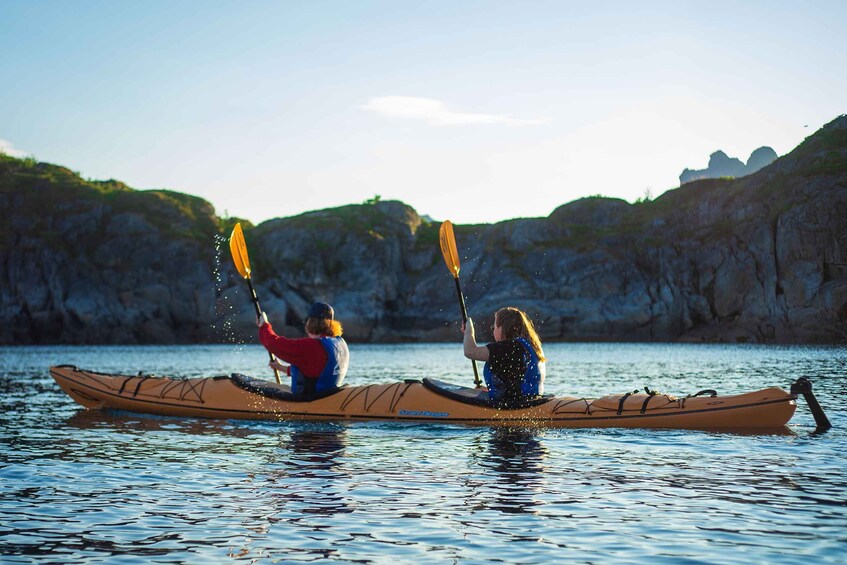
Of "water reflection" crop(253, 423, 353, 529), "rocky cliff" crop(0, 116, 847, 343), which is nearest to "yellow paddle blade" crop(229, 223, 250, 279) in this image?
"water reflection" crop(253, 423, 353, 529)

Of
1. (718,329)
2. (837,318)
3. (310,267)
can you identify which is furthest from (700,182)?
(310,267)

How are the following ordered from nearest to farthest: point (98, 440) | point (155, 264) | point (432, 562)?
point (432, 562), point (98, 440), point (155, 264)

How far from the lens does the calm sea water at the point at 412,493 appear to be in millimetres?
6266

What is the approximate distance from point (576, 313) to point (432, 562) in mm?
63121

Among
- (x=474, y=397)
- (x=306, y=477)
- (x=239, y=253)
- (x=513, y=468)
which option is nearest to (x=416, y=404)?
(x=474, y=397)

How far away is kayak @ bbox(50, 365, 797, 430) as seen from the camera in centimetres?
1261

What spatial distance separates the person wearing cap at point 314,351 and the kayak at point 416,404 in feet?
0.76

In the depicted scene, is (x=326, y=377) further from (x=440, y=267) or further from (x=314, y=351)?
(x=440, y=267)

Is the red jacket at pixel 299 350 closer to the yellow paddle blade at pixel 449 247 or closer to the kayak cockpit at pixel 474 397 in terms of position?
the kayak cockpit at pixel 474 397

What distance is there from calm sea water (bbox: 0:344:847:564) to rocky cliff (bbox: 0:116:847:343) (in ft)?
167

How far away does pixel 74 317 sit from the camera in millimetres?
67750

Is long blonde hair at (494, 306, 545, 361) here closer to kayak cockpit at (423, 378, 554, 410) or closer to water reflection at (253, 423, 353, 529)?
kayak cockpit at (423, 378, 554, 410)

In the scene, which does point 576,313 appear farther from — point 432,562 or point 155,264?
point 432,562

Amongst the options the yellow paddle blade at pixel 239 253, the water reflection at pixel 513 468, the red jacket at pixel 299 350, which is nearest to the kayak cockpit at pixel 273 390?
the red jacket at pixel 299 350
